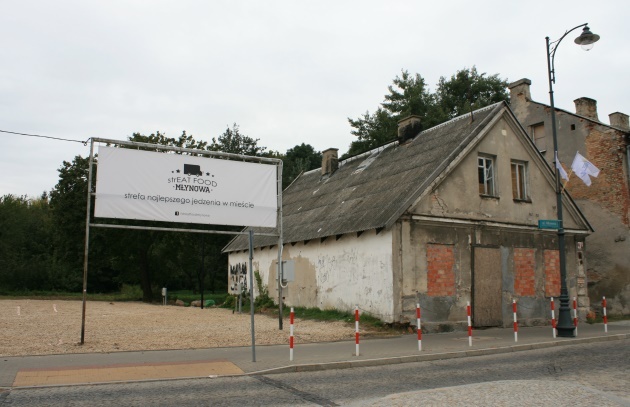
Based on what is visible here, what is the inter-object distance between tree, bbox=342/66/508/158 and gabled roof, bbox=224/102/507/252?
20954mm

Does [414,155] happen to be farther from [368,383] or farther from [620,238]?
[368,383]

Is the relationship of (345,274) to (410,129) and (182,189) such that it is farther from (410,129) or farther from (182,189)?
(410,129)

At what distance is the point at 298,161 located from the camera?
63750 mm

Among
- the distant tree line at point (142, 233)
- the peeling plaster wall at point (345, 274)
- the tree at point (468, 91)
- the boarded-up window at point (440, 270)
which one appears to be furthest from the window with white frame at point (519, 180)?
the tree at point (468, 91)

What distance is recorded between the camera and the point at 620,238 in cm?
2480

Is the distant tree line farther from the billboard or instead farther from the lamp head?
the lamp head

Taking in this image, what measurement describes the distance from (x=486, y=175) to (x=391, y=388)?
13.8 m

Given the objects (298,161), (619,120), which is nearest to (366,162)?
(619,120)

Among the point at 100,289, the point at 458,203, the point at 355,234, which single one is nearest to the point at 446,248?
the point at 458,203

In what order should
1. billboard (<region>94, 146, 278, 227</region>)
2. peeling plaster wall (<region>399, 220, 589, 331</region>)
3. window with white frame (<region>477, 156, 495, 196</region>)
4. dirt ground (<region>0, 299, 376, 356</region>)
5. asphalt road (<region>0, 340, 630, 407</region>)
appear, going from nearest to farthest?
asphalt road (<region>0, 340, 630, 407</region>) < dirt ground (<region>0, 299, 376, 356</region>) < billboard (<region>94, 146, 278, 227</region>) < peeling plaster wall (<region>399, 220, 589, 331</region>) < window with white frame (<region>477, 156, 495, 196</region>)

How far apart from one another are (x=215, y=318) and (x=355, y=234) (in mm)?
6920

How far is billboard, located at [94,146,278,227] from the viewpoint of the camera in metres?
14.7

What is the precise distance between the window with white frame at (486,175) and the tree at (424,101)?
26.9 metres

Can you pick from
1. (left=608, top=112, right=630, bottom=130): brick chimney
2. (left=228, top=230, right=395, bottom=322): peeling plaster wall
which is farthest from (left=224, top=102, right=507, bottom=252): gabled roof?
(left=608, top=112, right=630, bottom=130): brick chimney
